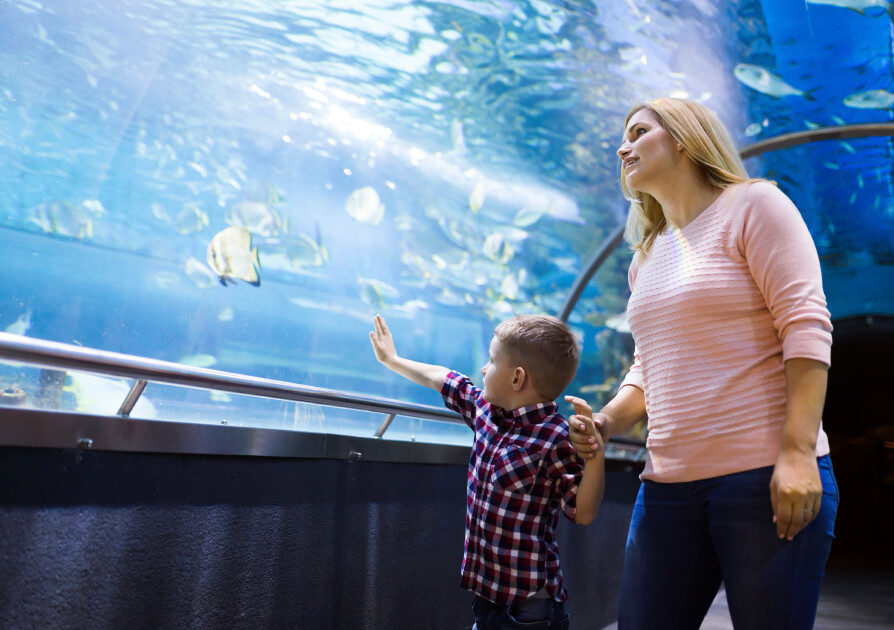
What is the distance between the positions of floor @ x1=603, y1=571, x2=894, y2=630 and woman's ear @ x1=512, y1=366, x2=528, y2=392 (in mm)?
3109

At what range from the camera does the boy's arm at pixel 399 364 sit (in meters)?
2.21

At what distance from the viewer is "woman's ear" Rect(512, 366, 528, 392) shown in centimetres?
200

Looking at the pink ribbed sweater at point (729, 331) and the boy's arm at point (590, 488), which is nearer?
the pink ribbed sweater at point (729, 331)

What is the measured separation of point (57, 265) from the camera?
7805 millimetres

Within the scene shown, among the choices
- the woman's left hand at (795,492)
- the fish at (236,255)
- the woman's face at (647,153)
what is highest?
the fish at (236,255)

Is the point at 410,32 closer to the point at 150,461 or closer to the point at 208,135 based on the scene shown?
the point at 208,135

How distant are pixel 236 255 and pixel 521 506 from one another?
4.87m

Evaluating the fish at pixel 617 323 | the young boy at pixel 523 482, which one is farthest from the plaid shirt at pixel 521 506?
the fish at pixel 617 323

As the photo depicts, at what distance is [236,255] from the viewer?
6156 millimetres

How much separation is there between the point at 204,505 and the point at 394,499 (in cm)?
90

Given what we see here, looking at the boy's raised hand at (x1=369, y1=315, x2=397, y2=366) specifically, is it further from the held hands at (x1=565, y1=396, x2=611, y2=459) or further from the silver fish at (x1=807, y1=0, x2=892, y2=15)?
the silver fish at (x1=807, y1=0, x2=892, y2=15)

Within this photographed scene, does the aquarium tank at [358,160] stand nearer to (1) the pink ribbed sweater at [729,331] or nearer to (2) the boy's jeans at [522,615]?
(2) the boy's jeans at [522,615]

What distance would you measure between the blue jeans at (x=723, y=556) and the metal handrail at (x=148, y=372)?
1.09m

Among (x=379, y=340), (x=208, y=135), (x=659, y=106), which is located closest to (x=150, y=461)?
(x=379, y=340)
